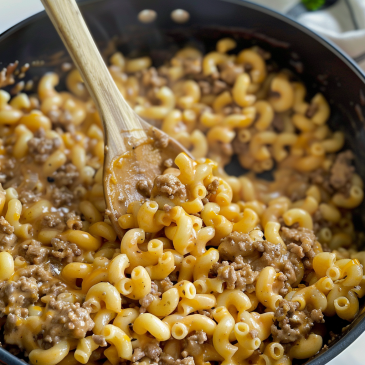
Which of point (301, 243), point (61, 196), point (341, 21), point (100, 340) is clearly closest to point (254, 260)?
point (301, 243)

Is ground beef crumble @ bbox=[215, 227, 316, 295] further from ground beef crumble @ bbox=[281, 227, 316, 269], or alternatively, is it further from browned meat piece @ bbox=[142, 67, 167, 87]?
browned meat piece @ bbox=[142, 67, 167, 87]

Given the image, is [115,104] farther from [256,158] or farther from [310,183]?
[310,183]

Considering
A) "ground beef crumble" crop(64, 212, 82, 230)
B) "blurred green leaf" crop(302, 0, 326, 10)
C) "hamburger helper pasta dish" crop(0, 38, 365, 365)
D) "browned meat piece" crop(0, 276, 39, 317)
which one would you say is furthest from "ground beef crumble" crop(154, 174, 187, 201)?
"blurred green leaf" crop(302, 0, 326, 10)

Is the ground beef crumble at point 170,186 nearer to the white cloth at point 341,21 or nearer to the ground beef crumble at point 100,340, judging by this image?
the ground beef crumble at point 100,340

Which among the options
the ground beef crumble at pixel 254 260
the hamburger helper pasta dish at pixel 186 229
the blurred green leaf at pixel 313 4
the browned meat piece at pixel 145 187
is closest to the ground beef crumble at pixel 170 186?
the hamburger helper pasta dish at pixel 186 229

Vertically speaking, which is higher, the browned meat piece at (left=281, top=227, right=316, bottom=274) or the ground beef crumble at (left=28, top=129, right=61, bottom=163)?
the ground beef crumble at (left=28, top=129, right=61, bottom=163)

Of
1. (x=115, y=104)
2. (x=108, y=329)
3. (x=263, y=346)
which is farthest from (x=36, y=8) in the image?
(x=263, y=346)

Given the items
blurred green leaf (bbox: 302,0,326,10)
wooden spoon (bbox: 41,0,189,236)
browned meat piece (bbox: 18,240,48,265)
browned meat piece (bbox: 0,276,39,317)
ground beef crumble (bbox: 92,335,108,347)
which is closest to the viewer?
ground beef crumble (bbox: 92,335,108,347)
